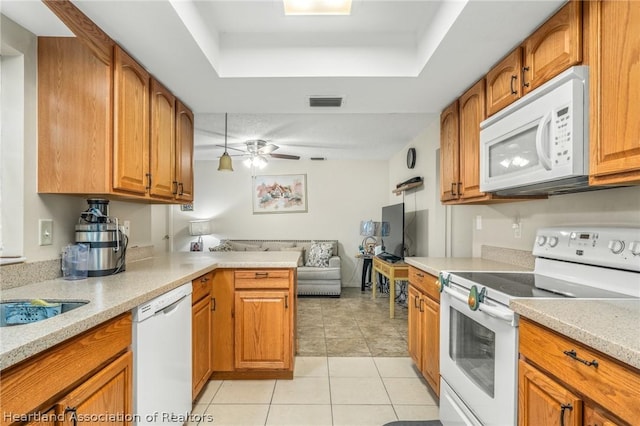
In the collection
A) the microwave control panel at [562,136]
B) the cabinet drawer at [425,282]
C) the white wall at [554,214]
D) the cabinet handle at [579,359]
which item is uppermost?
the microwave control panel at [562,136]

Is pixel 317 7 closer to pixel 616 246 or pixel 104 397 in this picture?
pixel 616 246

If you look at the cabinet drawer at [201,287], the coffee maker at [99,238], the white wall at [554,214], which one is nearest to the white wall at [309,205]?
the white wall at [554,214]

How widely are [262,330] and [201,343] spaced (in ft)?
1.39

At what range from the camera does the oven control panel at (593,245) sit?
1.24 metres

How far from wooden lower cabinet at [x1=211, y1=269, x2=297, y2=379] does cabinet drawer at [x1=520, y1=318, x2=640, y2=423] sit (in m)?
1.56

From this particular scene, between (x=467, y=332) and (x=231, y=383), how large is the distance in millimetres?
1682

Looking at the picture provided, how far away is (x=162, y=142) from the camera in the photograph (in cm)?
209

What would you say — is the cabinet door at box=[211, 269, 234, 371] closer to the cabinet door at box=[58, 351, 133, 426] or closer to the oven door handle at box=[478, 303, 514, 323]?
the cabinet door at box=[58, 351, 133, 426]

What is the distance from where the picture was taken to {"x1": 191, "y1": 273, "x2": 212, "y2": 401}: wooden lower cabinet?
191cm

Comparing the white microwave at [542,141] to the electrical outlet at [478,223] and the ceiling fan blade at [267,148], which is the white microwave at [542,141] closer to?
the electrical outlet at [478,223]

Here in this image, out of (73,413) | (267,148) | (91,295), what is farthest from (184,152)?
(267,148)

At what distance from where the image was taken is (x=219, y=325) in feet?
7.38

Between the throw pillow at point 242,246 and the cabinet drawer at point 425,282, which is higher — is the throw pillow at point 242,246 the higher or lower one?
the lower one

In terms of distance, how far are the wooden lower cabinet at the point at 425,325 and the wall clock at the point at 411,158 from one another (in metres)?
2.22
